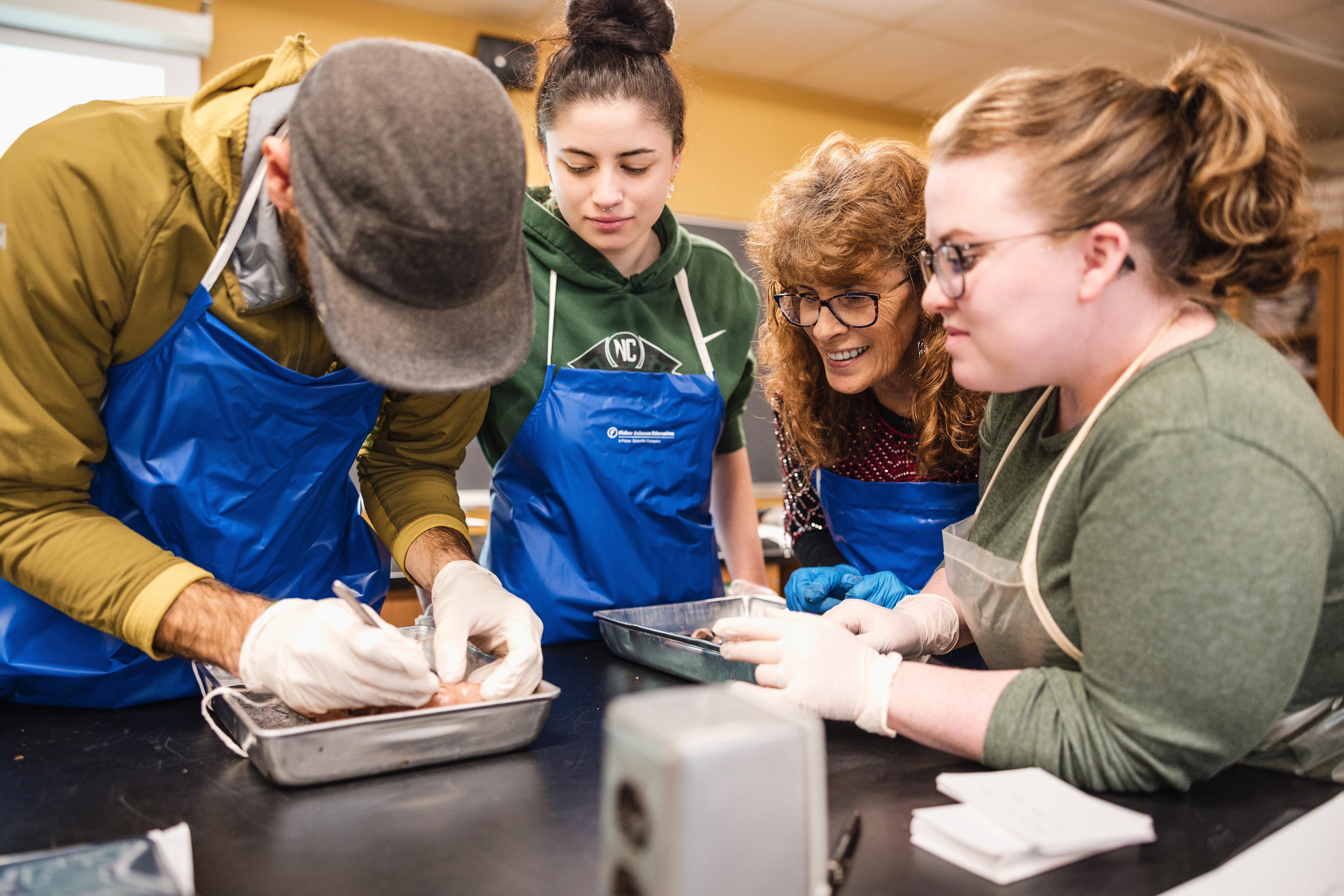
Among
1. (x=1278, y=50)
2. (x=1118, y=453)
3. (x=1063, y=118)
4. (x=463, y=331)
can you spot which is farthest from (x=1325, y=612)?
(x=1278, y=50)

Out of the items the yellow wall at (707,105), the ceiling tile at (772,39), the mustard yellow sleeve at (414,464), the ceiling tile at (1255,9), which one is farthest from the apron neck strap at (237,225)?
the ceiling tile at (1255,9)

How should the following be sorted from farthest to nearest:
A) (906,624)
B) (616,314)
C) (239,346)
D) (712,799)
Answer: (616,314), (906,624), (239,346), (712,799)

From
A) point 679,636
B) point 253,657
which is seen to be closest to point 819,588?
point 679,636

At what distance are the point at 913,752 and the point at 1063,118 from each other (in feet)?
2.58

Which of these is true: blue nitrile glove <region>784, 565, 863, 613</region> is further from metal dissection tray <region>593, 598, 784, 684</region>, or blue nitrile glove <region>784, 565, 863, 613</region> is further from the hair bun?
the hair bun

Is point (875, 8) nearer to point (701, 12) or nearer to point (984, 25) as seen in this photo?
point (984, 25)

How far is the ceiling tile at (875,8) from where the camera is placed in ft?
14.3

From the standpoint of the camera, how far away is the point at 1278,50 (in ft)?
16.7

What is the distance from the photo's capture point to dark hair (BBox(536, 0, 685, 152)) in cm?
181

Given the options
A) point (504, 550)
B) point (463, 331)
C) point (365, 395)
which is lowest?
point (504, 550)

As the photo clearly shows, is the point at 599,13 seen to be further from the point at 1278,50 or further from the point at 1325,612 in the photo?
the point at 1278,50

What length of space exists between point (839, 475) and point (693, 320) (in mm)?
490

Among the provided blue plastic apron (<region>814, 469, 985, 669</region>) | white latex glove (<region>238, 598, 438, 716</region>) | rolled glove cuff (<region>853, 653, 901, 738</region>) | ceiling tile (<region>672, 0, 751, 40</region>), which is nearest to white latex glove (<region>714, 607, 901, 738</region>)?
rolled glove cuff (<region>853, 653, 901, 738</region>)

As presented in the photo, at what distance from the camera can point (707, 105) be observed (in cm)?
535
